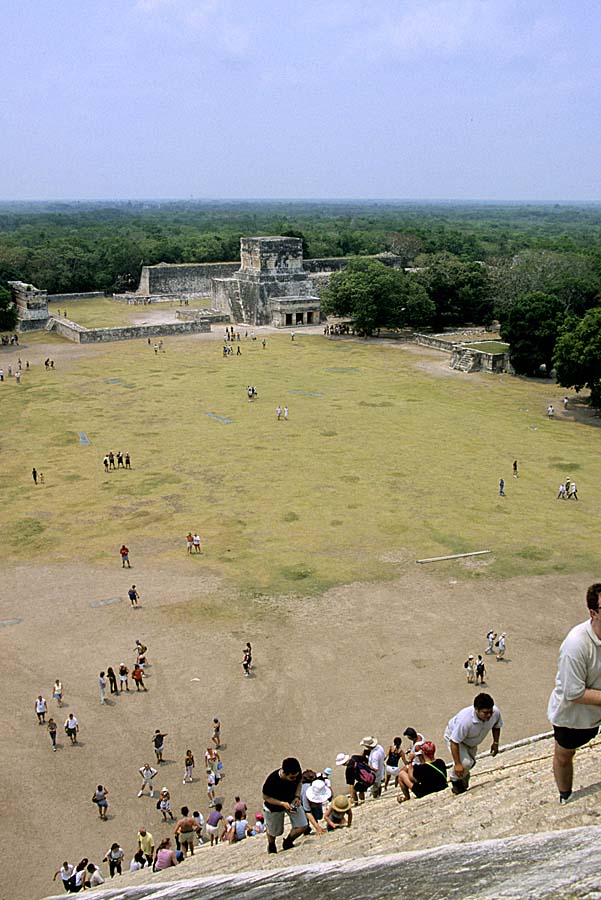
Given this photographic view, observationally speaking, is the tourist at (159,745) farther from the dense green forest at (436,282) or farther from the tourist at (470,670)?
the dense green forest at (436,282)

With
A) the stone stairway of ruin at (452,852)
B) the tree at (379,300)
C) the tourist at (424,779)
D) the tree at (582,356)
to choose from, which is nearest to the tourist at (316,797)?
the stone stairway of ruin at (452,852)

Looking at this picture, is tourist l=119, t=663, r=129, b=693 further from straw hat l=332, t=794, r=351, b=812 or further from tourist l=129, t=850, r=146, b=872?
straw hat l=332, t=794, r=351, b=812

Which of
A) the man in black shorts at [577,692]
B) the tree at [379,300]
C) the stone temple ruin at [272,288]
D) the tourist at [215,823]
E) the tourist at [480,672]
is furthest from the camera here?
the stone temple ruin at [272,288]

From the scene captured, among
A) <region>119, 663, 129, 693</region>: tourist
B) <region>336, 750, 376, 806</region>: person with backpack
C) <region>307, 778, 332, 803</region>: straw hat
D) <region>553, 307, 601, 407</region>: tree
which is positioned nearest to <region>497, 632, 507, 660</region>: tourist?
<region>336, 750, 376, 806</region>: person with backpack

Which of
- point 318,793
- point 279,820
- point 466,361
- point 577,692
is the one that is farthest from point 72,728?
point 466,361

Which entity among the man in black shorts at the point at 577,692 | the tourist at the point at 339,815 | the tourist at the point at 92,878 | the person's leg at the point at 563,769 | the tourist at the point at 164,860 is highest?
the man in black shorts at the point at 577,692
